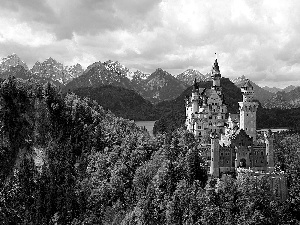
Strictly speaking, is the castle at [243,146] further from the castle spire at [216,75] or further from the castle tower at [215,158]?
the castle spire at [216,75]

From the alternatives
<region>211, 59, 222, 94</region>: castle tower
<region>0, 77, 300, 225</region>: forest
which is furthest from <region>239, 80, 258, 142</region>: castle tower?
<region>211, 59, 222, 94</region>: castle tower

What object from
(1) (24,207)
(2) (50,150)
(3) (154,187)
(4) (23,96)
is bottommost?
(1) (24,207)

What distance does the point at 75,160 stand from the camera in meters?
99.2

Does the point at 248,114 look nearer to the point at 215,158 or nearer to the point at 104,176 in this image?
the point at 215,158

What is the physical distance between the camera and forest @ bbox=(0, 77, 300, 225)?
62125 millimetres

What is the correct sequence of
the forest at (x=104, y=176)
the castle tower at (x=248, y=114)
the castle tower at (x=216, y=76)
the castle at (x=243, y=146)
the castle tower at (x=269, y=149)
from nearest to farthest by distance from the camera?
the forest at (x=104, y=176)
the castle at (x=243, y=146)
the castle tower at (x=269, y=149)
the castle tower at (x=248, y=114)
the castle tower at (x=216, y=76)

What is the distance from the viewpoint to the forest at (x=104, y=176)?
6212 centimetres

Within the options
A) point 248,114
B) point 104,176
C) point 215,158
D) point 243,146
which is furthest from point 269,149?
point 104,176

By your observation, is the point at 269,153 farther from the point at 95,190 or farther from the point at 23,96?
the point at 23,96

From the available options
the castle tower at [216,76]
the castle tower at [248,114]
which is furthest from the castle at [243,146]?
the castle tower at [216,76]

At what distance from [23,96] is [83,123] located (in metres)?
18.2

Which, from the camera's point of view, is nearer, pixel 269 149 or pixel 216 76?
pixel 269 149

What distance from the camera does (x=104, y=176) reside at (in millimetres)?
88562

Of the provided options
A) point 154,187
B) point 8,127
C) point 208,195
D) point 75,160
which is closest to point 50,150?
point 75,160
